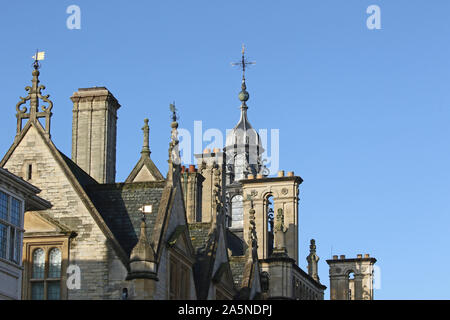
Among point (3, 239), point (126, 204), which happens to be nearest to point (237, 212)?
point (126, 204)

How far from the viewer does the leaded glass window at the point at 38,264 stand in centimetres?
4350

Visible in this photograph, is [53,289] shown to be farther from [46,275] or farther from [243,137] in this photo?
[243,137]

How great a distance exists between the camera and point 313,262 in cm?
7494

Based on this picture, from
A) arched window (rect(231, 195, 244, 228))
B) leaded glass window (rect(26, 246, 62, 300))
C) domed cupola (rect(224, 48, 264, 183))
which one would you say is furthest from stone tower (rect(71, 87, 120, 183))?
domed cupola (rect(224, 48, 264, 183))

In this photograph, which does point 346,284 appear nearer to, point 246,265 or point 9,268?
point 246,265

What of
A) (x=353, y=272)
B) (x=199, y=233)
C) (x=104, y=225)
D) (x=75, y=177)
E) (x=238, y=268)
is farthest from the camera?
(x=353, y=272)

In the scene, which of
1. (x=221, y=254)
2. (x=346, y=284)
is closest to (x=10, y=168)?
(x=221, y=254)

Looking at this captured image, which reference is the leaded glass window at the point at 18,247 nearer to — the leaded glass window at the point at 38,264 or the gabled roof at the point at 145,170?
the leaded glass window at the point at 38,264

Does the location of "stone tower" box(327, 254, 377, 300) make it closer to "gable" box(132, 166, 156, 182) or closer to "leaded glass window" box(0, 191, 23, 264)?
"gable" box(132, 166, 156, 182)

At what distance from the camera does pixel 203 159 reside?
69.0 m

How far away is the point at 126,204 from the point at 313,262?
31150 mm

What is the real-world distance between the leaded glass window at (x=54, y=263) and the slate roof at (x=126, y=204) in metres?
2.17
